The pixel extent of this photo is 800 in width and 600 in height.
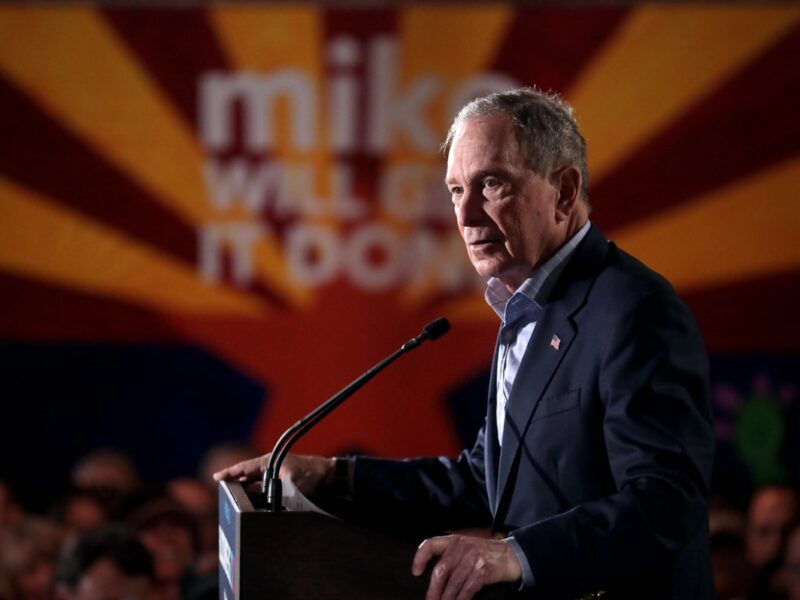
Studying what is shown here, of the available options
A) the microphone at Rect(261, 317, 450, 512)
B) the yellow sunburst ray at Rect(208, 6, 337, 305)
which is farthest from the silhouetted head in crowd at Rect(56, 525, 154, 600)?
the yellow sunburst ray at Rect(208, 6, 337, 305)

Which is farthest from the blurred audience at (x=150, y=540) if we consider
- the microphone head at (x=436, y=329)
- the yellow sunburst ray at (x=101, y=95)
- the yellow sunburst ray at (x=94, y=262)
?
the microphone head at (x=436, y=329)

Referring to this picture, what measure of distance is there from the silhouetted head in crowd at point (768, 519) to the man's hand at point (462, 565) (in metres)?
3.72

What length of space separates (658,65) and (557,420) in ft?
14.4

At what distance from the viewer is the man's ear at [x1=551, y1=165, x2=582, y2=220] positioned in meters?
1.98

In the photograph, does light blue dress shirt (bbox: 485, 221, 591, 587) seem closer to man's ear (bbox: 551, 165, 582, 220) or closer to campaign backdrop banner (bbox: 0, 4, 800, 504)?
man's ear (bbox: 551, 165, 582, 220)

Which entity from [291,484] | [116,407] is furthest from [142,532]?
[291,484]

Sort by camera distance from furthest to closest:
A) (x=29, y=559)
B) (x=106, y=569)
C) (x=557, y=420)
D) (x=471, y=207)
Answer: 1. (x=29, y=559)
2. (x=106, y=569)
3. (x=471, y=207)
4. (x=557, y=420)

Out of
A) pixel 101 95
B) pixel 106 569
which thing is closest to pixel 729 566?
pixel 106 569

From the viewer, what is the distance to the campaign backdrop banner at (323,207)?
591 cm

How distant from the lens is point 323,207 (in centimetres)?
600

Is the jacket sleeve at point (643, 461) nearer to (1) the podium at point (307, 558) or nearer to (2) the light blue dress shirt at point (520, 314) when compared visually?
(1) the podium at point (307, 558)

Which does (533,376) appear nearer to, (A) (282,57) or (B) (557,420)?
(B) (557,420)

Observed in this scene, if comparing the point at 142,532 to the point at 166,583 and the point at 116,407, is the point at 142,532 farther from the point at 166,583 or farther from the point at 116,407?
the point at 116,407

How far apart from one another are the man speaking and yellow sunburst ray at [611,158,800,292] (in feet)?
12.8
